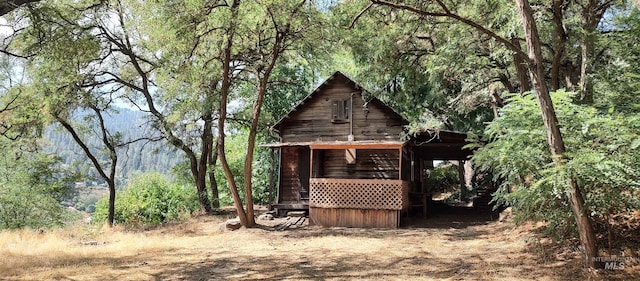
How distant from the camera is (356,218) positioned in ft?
51.5

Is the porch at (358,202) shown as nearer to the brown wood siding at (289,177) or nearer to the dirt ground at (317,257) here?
the dirt ground at (317,257)

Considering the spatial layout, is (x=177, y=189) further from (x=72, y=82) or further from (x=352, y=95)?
(x=352, y=95)

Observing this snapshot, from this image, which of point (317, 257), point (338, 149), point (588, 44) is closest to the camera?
point (588, 44)

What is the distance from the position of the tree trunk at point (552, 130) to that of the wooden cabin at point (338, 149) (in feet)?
31.2

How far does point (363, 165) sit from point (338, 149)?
1.35m

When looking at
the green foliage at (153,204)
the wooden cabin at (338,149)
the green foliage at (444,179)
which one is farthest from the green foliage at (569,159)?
the green foliage at (444,179)

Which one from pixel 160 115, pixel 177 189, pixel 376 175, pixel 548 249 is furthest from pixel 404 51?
pixel 177 189

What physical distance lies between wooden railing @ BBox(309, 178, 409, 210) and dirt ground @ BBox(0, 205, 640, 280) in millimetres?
1219

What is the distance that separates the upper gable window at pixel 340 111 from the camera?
1858 cm

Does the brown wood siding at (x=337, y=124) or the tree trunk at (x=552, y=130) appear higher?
the brown wood siding at (x=337, y=124)

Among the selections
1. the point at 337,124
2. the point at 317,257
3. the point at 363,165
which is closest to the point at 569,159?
the point at 317,257

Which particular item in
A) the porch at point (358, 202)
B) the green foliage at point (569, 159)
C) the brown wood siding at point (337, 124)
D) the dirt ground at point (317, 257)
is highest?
the brown wood siding at point (337, 124)

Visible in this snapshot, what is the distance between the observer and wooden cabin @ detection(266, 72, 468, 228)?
16.0 meters

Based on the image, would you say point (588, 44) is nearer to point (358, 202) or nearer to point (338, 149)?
point (358, 202)
